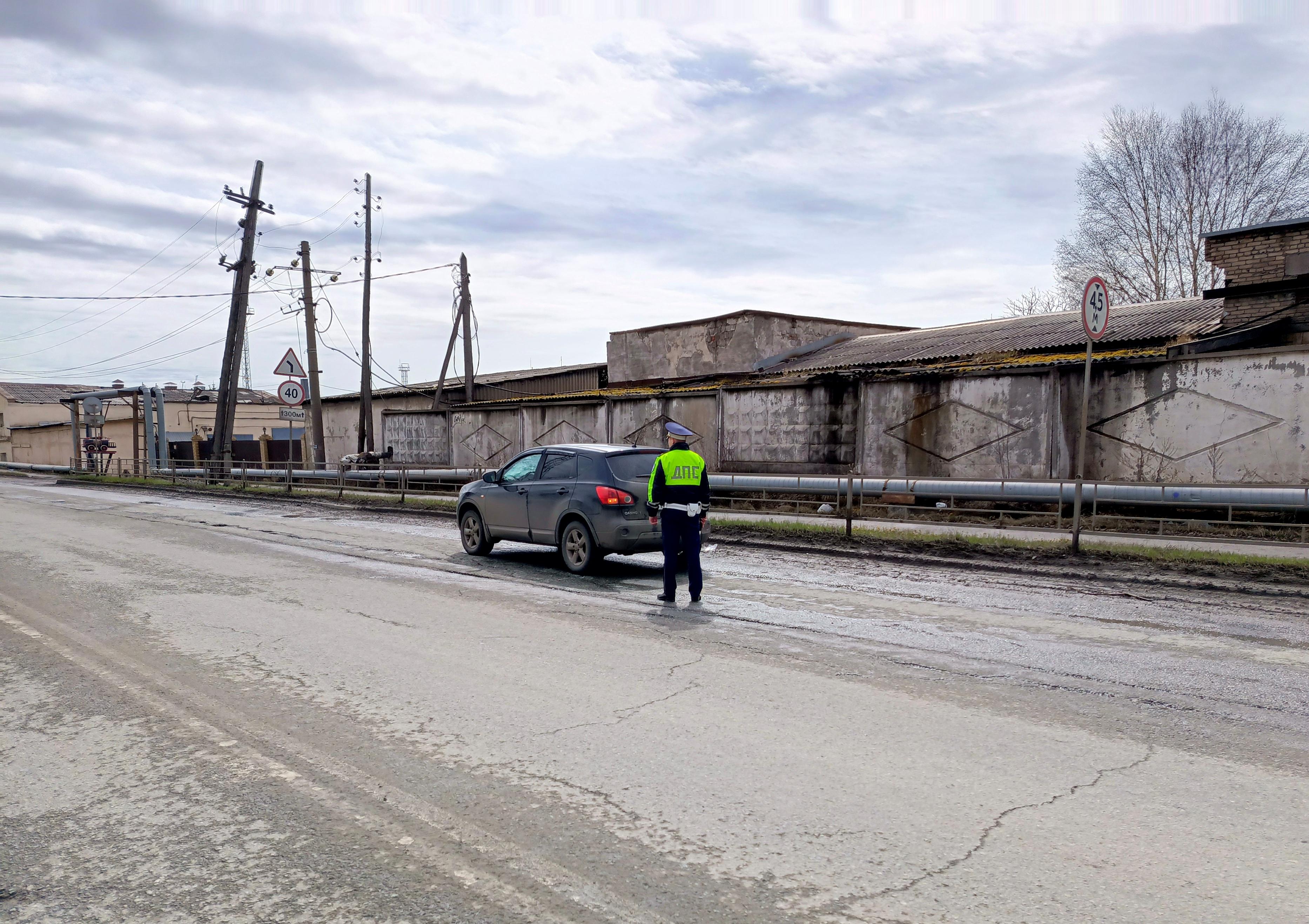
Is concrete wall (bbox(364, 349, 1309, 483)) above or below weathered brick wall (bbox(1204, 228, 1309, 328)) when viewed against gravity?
below

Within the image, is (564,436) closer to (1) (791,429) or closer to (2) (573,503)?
(1) (791,429)

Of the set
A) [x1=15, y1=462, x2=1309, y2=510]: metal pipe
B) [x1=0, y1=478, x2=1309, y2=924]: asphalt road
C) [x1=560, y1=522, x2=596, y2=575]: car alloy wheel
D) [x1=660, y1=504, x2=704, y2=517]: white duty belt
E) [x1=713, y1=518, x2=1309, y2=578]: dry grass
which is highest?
[x1=660, y1=504, x2=704, y2=517]: white duty belt

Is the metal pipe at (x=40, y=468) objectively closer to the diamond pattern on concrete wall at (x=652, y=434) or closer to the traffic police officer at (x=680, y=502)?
the diamond pattern on concrete wall at (x=652, y=434)

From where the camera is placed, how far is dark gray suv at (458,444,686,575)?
10.9 metres

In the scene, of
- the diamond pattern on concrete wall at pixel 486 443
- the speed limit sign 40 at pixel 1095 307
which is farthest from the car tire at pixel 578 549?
the diamond pattern on concrete wall at pixel 486 443

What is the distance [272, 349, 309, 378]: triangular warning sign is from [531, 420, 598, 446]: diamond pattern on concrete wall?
690 centimetres

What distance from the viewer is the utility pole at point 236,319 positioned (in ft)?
114

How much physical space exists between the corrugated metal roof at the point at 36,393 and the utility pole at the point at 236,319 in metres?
47.3

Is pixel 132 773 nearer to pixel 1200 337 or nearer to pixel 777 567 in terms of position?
pixel 777 567

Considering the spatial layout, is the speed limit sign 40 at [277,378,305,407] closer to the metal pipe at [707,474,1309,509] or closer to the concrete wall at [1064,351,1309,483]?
the metal pipe at [707,474,1309,509]

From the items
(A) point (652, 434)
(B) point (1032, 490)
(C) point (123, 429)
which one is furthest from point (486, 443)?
(C) point (123, 429)

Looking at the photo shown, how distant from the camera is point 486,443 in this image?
3041 centimetres

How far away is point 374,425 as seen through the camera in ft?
144

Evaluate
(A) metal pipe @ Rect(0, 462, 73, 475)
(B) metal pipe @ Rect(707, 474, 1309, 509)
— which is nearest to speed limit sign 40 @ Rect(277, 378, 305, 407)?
(B) metal pipe @ Rect(707, 474, 1309, 509)
